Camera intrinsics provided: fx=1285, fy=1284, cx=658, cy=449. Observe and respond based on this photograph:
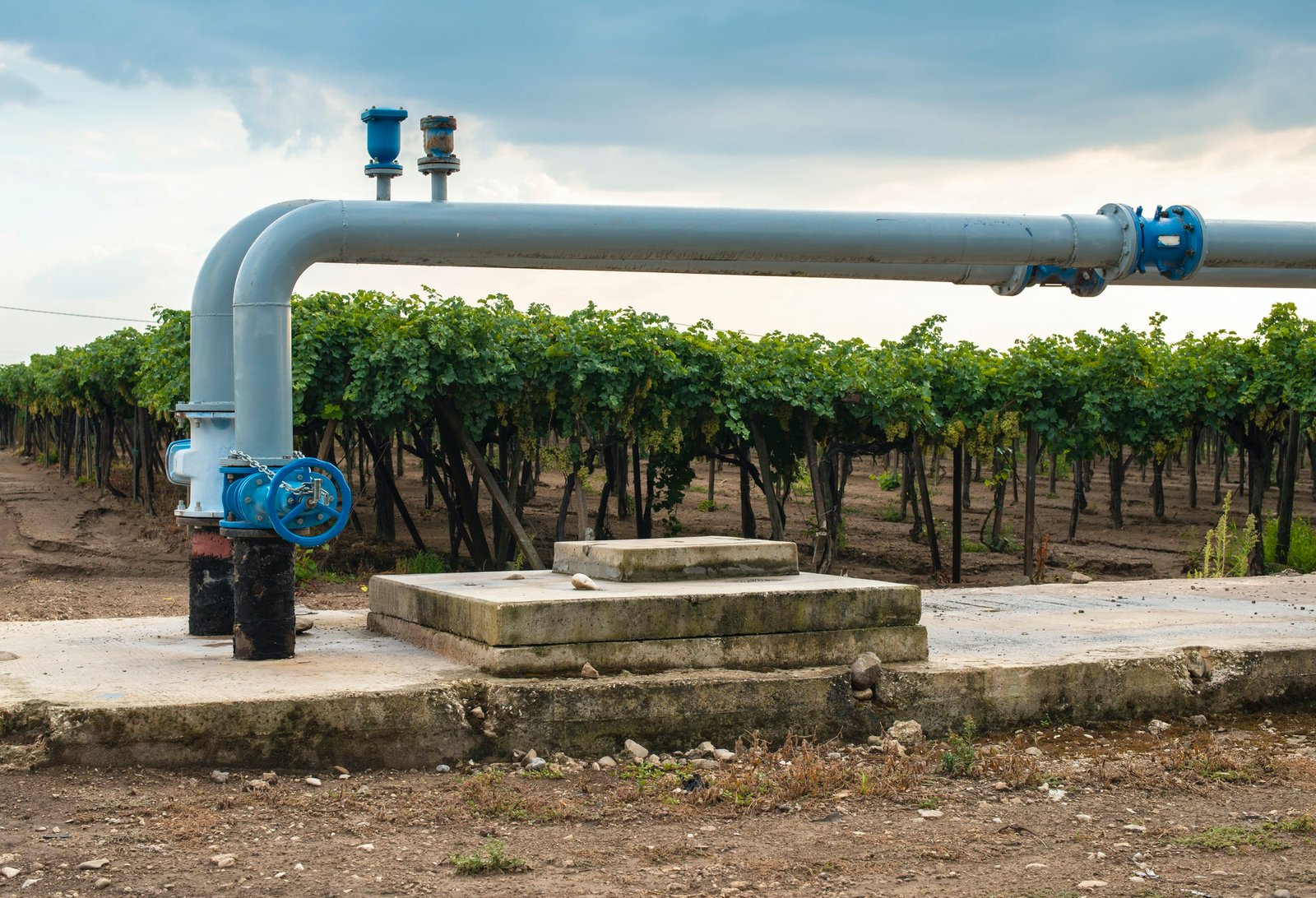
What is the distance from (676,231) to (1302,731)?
4225 millimetres

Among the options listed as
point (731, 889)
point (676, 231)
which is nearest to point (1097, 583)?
point (676, 231)

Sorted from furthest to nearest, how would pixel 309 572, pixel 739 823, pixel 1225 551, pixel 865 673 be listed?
pixel 1225 551 < pixel 309 572 < pixel 865 673 < pixel 739 823

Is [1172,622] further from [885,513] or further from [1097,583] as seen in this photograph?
[885,513]

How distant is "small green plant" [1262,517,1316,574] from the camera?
14570 millimetres

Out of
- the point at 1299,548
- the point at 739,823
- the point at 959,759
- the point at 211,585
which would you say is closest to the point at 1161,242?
the point at 959,759

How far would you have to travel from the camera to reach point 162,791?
194 inches

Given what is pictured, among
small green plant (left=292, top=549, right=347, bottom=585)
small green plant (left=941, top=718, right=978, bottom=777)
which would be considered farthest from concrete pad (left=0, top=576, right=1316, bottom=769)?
small green plant (left=292, top=549, right=347, bottom=585)

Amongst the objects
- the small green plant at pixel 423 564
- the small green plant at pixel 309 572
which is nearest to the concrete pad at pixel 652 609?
the small green plant at pixel 309 572

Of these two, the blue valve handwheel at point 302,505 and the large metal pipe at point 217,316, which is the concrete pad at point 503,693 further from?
the large metal pipe at point 217,316

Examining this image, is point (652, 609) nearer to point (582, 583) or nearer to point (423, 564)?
point (582, 583)

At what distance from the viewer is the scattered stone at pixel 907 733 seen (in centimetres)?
609

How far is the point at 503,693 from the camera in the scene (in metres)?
5.68

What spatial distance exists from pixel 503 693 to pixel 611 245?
7.89ft

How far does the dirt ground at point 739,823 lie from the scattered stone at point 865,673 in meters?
0.33
